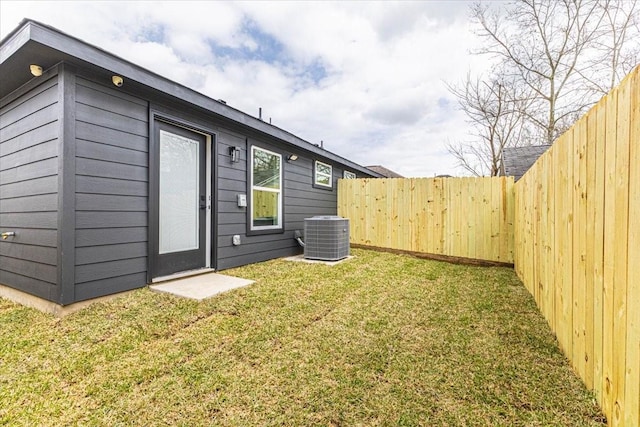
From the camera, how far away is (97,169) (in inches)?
112

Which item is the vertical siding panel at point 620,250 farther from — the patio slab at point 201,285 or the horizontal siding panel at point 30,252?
the horizontal siding panel at point 30,252

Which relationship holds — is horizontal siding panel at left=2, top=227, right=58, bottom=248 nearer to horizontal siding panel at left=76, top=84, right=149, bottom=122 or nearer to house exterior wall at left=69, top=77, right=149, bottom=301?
house exterior wall at left=69, top=77, right=149, bottom=301

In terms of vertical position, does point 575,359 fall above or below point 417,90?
below

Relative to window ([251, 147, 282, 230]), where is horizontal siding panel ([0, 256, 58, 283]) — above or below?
below

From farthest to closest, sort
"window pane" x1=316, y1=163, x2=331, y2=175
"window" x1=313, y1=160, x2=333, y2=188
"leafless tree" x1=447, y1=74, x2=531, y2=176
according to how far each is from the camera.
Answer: "leafless tree" x1=447, y1=74, x2=531, y2=176, "window pane" x1=316, y1=163, x2=331, y2=175, "window" x1=313, y1=160, x2=333, y2=188

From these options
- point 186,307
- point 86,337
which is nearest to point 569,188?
point 186,307

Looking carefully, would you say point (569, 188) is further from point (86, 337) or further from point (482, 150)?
point (482, 150)

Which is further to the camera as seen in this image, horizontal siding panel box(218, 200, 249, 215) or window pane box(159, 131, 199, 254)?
horizontal siding panel box(218, 200, 249, 215)

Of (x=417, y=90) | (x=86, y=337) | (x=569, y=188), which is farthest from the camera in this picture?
(x=417, y=90)

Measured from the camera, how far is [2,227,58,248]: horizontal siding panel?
267cm

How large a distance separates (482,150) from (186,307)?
13637 mm

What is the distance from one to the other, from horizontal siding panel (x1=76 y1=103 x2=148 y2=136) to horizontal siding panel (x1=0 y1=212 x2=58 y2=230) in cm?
96

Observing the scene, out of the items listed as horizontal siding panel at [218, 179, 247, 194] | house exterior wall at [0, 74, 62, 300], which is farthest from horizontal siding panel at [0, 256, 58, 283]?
horizontal siding panel at [218, 179, 247, 194]

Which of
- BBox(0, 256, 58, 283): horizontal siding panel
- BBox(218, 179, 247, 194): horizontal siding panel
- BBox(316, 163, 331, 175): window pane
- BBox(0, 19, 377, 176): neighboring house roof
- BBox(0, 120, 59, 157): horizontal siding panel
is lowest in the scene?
BBox(0, 256, 58, 283): horizontal siding panel
